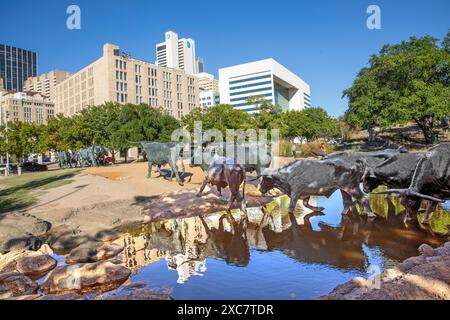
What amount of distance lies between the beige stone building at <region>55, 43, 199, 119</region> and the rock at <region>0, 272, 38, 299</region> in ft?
278

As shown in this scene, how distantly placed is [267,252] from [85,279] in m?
4.30

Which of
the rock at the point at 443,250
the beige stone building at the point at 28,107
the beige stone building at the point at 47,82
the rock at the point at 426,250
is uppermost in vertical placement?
the beige stone building at the point at 47,82

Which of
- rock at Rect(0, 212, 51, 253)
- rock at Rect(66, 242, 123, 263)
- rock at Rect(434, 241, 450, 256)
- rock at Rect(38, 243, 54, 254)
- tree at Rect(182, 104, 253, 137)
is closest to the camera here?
rock at Rect(434, 241, 450, 256)

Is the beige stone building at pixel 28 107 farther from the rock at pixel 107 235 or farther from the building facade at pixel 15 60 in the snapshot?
the rock at pixel 107 235

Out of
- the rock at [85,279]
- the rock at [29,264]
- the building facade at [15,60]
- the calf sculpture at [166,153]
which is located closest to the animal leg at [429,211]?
the rock at [85,279]

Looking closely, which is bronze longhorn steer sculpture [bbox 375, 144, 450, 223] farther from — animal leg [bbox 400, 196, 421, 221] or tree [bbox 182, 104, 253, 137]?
tree [bbox 182, 104, 253, 137]

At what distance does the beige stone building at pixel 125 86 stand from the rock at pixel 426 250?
87324mm

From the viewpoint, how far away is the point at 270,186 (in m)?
12.2

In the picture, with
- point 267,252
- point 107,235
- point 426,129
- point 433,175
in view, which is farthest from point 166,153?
point 426,129

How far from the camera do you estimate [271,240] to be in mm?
9445

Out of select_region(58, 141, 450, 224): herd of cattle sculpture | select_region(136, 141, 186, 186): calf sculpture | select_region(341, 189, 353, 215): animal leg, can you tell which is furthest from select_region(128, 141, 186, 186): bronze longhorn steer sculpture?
select_region(341, 189, 353, 215): animal leg

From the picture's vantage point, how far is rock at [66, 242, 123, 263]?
28.9 ft

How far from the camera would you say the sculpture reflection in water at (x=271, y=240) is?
7.75 meters
